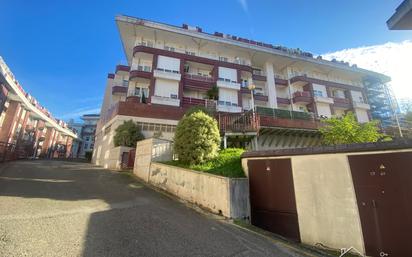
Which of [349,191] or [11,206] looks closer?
[349,191]

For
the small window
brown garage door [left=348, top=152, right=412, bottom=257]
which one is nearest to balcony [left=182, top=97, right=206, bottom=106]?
the small window

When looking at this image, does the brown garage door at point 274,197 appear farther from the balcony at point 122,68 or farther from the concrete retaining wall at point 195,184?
the balcony at point 122,68

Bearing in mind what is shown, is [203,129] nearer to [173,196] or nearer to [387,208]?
[173,196]

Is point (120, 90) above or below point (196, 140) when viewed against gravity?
above

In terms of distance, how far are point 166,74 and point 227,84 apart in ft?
25.8

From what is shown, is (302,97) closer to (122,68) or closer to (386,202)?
(122,68)

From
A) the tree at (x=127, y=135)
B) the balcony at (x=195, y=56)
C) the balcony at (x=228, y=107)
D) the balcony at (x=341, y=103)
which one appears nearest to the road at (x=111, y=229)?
the tree at (x=127, y=135)

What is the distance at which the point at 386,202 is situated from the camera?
4840 mm

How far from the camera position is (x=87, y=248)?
13.2 ft

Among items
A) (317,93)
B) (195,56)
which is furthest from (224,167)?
(317,93)

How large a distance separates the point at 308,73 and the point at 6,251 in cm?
3783

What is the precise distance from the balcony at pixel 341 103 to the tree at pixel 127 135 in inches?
1140

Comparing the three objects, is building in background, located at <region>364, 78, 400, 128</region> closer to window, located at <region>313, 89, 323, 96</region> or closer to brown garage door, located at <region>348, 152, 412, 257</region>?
window, located at <region>313, 89, 323, 96</region>

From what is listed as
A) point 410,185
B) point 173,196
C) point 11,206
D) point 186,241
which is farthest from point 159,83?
point 410,185
